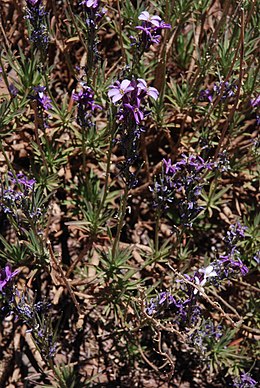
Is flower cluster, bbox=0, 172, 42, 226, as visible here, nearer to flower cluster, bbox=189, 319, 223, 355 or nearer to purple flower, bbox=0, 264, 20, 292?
purple flower, bbox=0, 264, 20, 292

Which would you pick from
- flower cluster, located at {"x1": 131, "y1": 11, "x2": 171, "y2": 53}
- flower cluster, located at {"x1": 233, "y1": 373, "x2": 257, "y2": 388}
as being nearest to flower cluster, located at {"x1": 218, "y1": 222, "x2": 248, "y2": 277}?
flower cluster, located at {"x1": 233, "y1": 373, "x2": 257, "y2": 388}

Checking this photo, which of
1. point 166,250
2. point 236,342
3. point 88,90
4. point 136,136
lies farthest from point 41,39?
point 236,342

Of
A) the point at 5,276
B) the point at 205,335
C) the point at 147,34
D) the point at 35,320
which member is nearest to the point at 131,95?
the point at 147,34

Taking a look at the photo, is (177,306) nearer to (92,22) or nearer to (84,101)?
(84,101)

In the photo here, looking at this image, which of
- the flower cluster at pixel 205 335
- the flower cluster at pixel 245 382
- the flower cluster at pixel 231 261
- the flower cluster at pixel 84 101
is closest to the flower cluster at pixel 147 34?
the flower cluster at pixel 84 101

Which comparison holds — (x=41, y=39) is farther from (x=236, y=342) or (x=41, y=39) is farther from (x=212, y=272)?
(x=236, y=342)

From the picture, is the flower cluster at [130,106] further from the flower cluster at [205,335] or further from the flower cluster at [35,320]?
the flower cluster at [205,335]
